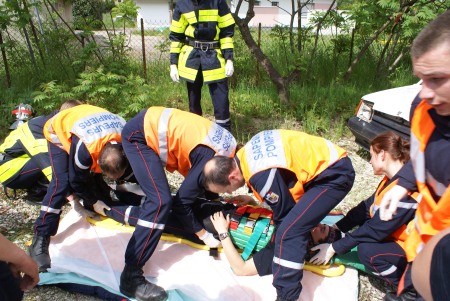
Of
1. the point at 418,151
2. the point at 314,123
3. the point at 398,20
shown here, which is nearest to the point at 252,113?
the point at 314,123

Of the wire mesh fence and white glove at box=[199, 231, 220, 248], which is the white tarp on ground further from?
the wire mesh fence

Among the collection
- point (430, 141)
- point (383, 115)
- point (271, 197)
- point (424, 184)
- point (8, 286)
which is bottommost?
point (383, 115)

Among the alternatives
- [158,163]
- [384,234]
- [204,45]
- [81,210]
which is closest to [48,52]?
[204,45]

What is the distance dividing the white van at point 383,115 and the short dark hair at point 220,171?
2320mm

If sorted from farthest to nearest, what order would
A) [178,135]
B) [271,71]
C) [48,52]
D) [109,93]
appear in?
[48,52] < [271,71] < [109,93] < [178,135]

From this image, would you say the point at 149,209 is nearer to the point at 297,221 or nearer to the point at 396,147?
the point at 297,221

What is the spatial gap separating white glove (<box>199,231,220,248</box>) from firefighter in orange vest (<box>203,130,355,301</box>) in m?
0.64

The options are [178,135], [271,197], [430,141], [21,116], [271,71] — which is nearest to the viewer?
[430,141]

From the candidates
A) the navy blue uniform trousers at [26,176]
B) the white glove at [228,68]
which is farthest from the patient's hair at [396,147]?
the navy blue uniform trousers at [26,176]

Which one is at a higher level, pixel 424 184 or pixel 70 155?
pixel 424 184

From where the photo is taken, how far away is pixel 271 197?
7.50 ft

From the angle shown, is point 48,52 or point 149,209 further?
point 48,52

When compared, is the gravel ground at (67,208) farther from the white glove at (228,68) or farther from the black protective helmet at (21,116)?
the white glove at (228,68)

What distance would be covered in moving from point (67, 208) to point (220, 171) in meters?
2.04
